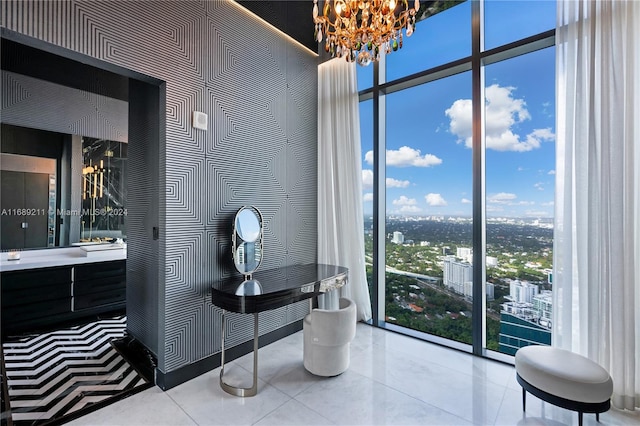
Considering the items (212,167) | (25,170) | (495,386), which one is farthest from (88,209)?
(495,386)

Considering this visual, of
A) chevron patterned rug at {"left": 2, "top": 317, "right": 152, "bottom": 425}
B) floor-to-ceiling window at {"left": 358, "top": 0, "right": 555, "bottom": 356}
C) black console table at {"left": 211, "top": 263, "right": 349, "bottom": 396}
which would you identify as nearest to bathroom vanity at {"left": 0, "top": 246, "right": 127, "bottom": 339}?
chevron patterned rug at {"left": 2, "top": 317, "right": 152, "bottom": 425}

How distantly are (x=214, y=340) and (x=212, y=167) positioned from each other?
5.04 feet

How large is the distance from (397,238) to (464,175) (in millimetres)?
999

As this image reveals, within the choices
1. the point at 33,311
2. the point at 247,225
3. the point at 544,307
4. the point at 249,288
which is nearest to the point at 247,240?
the point at 247,225

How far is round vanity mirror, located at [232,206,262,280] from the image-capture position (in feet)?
8.95

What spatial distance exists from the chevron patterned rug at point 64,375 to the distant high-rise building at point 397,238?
8.94 ft

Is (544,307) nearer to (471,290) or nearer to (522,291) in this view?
(522,291)

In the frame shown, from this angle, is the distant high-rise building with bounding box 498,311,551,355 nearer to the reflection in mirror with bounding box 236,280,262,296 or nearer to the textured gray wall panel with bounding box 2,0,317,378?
the textured gray wall panel with bounding box 2,0,317,378

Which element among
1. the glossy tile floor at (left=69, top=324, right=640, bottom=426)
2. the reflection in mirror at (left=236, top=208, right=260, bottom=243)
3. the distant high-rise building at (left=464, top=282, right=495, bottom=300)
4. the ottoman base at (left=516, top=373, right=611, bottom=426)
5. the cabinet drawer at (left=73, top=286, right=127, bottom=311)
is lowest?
the glossy tile floor at (left=69, top=324, right=640, bottom=426)

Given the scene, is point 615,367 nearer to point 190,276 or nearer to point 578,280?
point 578,280

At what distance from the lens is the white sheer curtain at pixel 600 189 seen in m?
2.03

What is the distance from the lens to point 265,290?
7.50 feet

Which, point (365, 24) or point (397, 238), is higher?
point (365, 24)

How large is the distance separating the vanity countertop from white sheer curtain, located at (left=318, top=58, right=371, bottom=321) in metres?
2.64
